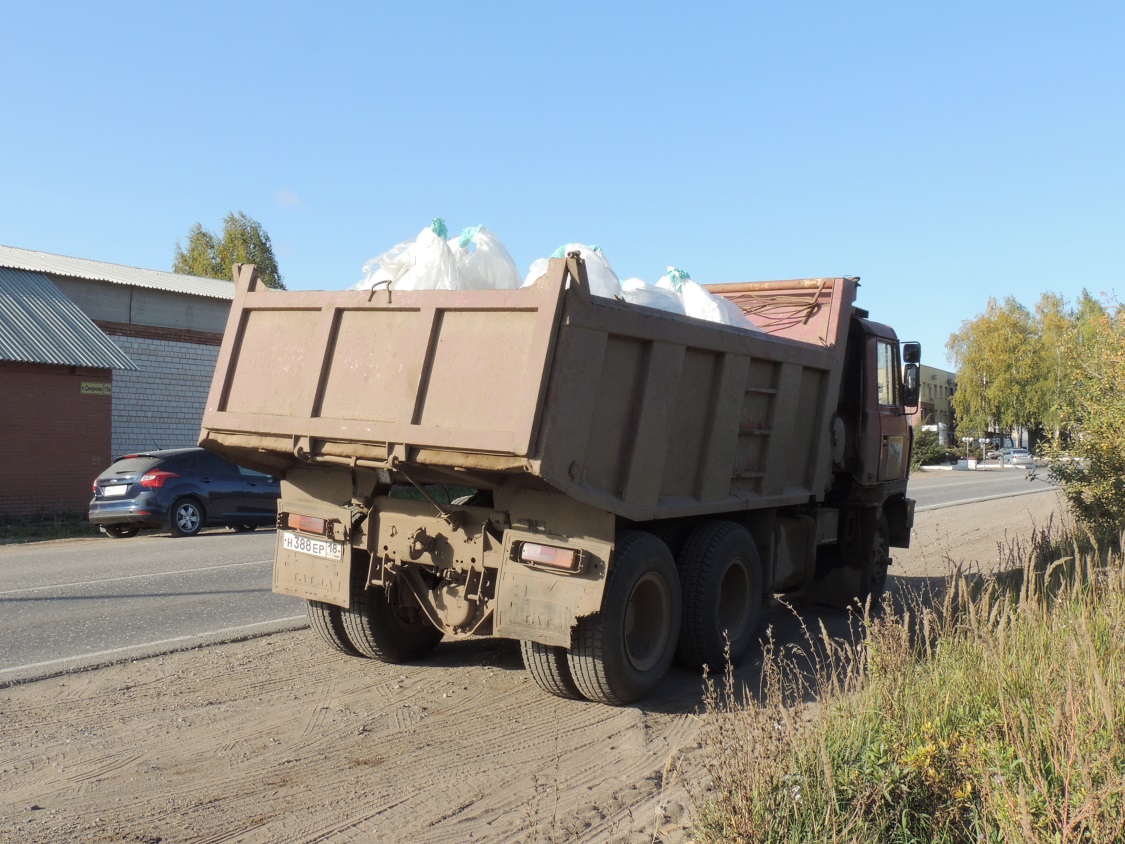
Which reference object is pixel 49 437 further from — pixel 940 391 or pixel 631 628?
pixel 940 391

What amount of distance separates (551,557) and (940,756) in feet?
7.55

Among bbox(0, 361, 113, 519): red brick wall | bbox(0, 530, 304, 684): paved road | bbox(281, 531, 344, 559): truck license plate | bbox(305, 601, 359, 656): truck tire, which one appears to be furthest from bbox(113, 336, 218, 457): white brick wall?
bbox(281, 531, 344, 559): truck license plate

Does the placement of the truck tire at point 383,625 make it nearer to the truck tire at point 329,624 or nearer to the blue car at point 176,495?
the truck tire at point 329,624

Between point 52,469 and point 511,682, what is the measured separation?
53.6ft

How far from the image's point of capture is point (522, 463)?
5.07 meters

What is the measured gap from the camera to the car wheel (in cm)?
1596

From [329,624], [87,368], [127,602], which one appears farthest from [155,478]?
[329,624]

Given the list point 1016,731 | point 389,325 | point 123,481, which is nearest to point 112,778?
point 389,325

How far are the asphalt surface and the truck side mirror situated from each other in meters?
5.74

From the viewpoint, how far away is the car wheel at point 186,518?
16.0 m

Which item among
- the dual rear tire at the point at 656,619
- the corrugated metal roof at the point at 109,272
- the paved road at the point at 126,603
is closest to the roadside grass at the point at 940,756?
the dual rear tire at the point at 656,619

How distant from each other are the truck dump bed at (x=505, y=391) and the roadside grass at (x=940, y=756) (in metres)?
1.63

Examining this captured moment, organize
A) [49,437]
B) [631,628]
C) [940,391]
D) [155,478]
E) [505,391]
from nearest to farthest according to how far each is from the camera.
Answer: [505,391], [631,628], [155,478], [49,437], [940,391]

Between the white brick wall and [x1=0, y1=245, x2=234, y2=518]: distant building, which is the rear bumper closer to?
[x1=0, y1=245, x2=234, y2=518]: distant building
